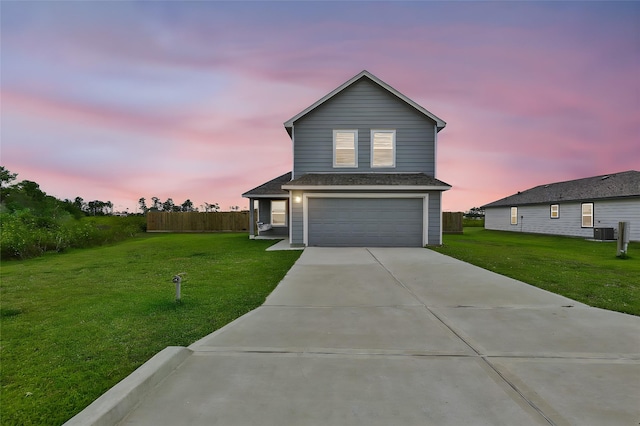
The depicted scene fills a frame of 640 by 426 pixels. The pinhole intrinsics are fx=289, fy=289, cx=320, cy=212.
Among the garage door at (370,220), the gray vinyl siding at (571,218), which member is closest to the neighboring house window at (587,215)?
the gray vinyl siding at (571,218)

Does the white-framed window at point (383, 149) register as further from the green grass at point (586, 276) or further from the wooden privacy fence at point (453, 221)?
the wooden privacy fence at point (453, 221)

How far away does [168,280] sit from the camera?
708cm

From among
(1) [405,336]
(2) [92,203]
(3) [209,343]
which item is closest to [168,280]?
(3) [209,343]

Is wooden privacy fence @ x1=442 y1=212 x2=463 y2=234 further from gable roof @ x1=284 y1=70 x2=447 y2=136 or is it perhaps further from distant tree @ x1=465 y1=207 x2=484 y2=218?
distant tree @ x1=465 y1=207 x2=484 y2=218

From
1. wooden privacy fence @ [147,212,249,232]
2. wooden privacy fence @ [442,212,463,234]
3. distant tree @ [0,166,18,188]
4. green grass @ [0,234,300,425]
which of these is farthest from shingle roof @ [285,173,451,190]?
distant tree @ [0,166,18,188]

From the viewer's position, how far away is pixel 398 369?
2717 mm

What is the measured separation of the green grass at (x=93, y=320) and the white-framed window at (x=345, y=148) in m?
6.37

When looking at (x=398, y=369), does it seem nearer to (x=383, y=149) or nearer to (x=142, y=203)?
(x=383, y=149)

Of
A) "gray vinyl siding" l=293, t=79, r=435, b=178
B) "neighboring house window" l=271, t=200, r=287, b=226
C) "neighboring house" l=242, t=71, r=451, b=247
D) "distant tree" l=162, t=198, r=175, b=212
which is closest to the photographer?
"neighboring house" l=242, t=71, r=451, b=247

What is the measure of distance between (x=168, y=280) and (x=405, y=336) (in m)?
5.94

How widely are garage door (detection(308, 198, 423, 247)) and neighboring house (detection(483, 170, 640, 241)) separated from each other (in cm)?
1351

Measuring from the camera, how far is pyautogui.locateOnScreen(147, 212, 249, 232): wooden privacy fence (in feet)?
88.7

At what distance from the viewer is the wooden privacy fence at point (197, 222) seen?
1064 inches

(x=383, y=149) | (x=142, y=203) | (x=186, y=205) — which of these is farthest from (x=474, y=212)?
(x=142, y=203)
